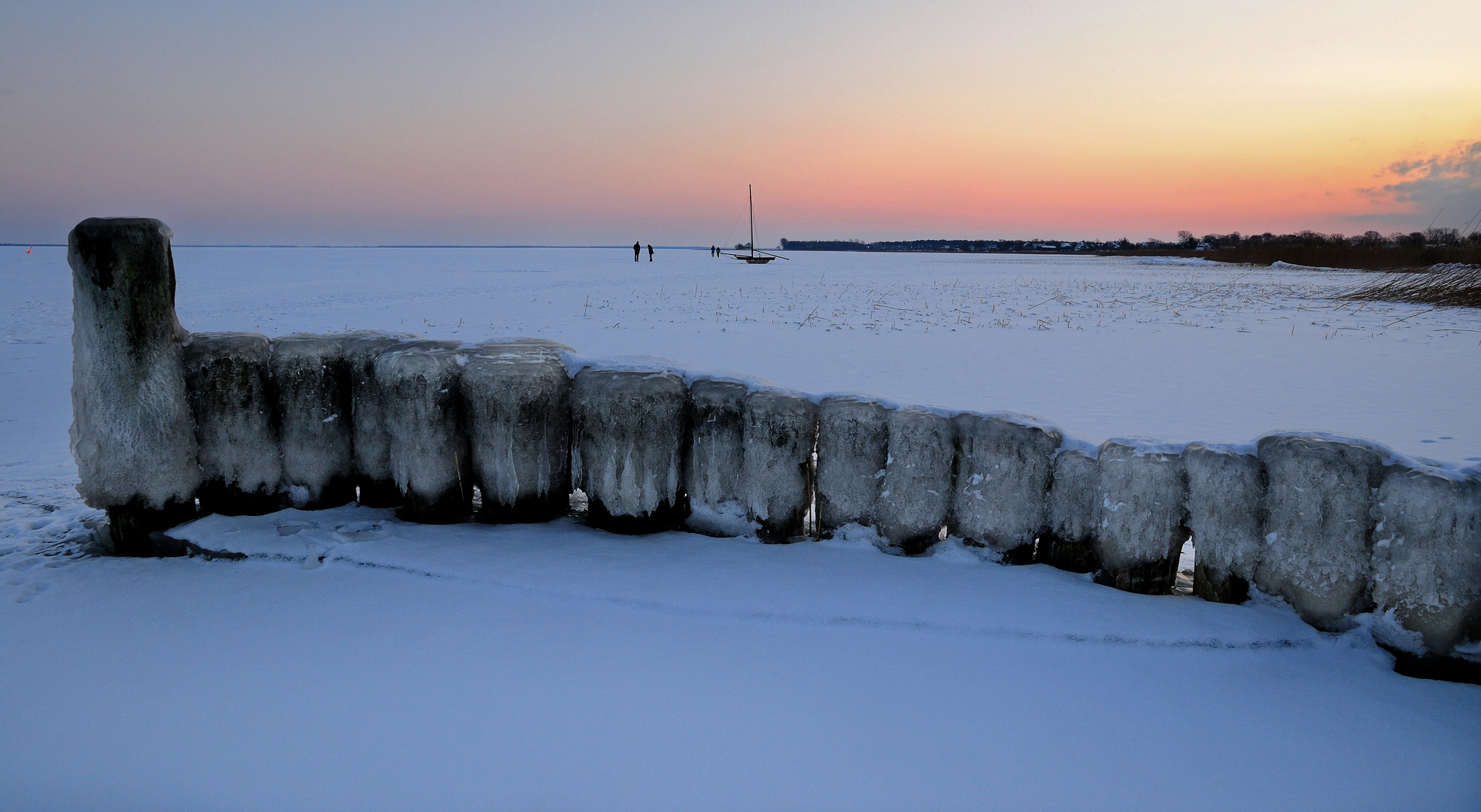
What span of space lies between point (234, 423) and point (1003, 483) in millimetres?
3269

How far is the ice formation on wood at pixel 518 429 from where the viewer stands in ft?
10.3

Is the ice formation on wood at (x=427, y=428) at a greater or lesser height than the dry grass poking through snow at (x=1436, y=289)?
lesser

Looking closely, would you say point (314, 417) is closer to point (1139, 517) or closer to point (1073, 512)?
point (1073, 512)

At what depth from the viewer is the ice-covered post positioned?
296 cm

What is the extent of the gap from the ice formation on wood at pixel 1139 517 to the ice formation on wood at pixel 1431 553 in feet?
1.84

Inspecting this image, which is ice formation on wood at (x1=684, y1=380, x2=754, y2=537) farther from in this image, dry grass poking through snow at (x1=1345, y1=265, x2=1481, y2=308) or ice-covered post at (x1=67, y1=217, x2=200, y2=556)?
dry grass poking through snow at (x1=1345, y1=265, x2=1481, y2=308)

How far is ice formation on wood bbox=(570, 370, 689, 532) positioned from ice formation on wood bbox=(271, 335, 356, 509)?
1095 mm

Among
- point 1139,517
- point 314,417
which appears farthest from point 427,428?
point 1139,517

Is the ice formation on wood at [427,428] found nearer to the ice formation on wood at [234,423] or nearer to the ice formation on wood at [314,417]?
the ice formation on wood at [314,417]

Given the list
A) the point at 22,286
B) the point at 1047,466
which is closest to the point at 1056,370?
the point at 1047,466

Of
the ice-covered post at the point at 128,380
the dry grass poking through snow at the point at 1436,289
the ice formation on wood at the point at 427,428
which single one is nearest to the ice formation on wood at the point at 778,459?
the ice formation on wood at the point at 427,428

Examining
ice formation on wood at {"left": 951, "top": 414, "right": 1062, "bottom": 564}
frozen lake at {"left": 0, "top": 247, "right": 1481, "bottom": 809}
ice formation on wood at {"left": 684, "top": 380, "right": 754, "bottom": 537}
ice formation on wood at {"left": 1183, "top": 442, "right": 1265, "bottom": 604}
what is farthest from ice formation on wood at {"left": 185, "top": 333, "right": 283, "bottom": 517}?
ice formation on wood at {"left": 1183, "top": 442, "right": 1265, "bottom": 604}

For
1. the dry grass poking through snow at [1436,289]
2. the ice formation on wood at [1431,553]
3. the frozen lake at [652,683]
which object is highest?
the dry grass poking through snow at [1436,289]

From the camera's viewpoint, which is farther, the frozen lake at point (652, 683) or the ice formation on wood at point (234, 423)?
the ice formation on wood at point (234, 423)
